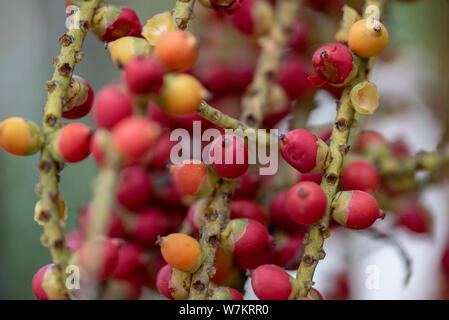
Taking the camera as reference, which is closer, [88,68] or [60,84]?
[60,84]

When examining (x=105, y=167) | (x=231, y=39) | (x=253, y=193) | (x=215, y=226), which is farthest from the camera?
(x=231, y=39)

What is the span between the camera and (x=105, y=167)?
12.5 inches

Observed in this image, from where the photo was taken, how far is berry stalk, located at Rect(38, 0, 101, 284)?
0.37m

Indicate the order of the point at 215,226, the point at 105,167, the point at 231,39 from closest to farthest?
the point at 105,167
the point at 215,226
the point at 231,39

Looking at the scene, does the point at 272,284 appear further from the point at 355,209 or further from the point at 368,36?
the point at 368,36

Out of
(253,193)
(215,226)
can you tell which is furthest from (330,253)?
(215,226)

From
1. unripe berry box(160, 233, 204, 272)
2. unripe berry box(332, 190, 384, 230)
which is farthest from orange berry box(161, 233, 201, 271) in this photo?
unripe berry box(332, 190, 384, 230)

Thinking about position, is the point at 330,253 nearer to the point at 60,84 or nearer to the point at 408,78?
the point at 408,78

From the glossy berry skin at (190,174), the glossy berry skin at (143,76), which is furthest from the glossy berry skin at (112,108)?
the glossy berry skin at (190,174)

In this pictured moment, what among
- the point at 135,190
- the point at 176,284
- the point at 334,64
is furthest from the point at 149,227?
the point at 334,64

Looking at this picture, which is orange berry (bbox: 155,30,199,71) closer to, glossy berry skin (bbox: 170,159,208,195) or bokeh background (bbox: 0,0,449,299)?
glossy berry skin (bbox: 170,159,208,195)

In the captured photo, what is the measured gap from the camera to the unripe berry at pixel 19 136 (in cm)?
36

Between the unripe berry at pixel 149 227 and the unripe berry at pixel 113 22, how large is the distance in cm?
22
